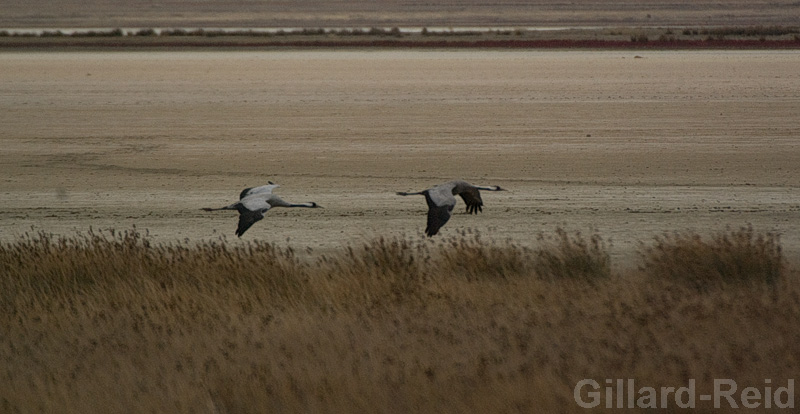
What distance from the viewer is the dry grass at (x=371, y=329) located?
249 inches

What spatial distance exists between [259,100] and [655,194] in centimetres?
1658

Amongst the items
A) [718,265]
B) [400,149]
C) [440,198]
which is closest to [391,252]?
[440,198]

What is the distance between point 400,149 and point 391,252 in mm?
11064

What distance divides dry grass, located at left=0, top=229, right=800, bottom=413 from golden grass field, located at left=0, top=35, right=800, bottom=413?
23mm

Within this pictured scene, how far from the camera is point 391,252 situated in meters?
9.02

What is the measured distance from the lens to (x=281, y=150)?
20094mm

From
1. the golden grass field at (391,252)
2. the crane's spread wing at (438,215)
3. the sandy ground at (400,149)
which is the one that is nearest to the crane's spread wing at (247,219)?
the golden grass field at (391,252)

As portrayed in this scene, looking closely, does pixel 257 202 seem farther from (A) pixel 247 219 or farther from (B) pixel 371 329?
(B) pixel 371 329

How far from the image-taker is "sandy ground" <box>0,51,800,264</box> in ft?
43.4

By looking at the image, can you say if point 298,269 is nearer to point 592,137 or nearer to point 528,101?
point 592,137

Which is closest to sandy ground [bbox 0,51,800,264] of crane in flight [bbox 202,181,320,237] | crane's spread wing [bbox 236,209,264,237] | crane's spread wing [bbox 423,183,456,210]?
crane in flight [bbox 202,181,320,237]

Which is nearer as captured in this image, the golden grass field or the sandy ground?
the golden grass field

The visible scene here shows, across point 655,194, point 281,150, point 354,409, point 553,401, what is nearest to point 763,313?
point 553,401

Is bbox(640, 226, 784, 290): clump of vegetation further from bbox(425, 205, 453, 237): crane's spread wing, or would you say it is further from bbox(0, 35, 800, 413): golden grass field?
bbox(425, 205, 453, 237): crane's spread wing
